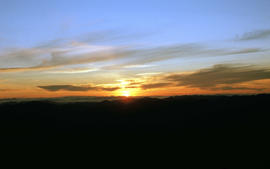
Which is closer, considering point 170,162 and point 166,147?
point 170,162

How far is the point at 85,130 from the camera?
6250 centimetres

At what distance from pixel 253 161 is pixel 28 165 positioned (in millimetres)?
31578

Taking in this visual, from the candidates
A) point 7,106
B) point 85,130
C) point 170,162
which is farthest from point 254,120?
point 7,106

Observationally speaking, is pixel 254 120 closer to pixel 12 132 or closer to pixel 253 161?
pixel 253 161

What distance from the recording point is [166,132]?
188 ft

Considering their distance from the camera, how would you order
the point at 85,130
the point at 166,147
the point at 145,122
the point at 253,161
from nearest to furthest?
1. the point at 253,161
2. the point at 166,147
3. the point at 85,130
4. the point at 145,122

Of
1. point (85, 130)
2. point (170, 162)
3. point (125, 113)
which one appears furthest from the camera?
point (125, 113)

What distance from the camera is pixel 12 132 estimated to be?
2478 inches

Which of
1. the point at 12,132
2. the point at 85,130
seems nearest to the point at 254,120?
the point at 85,130

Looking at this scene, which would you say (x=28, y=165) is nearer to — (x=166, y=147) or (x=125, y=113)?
(x=166, y=147)

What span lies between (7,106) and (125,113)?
188ft

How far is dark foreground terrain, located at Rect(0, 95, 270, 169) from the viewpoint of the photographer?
35.2 meters

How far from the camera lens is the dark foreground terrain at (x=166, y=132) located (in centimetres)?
3522

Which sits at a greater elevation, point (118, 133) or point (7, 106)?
point (7, 106)
